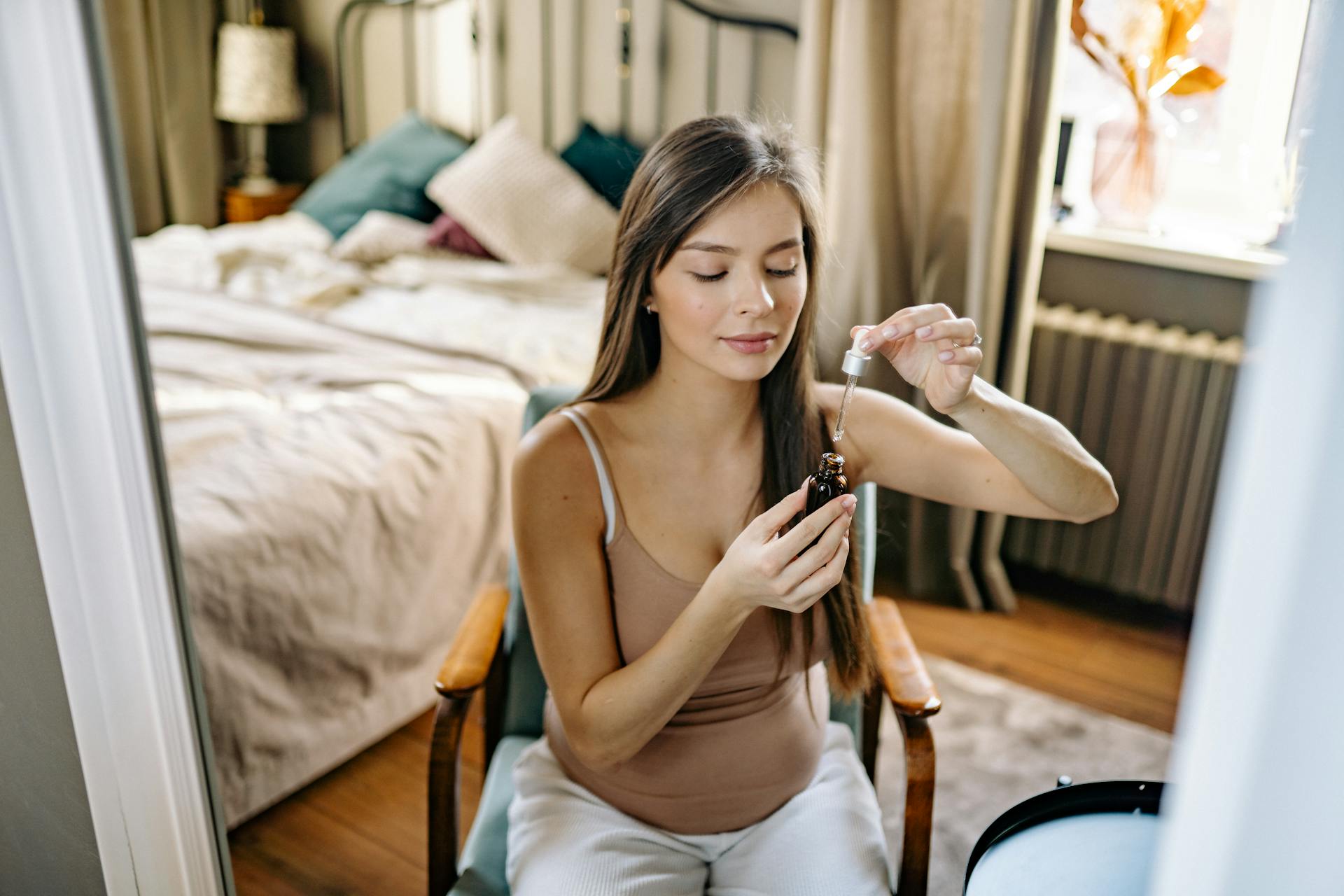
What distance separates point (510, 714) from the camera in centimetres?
143

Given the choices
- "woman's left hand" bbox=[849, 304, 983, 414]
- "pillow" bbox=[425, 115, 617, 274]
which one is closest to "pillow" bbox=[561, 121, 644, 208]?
"pillow" bbox=[425, 115, 617, 274]

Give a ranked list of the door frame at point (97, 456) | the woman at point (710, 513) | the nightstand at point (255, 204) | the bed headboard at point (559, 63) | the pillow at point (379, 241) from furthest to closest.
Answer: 1. the nightstand at point (255, 204)
2. the pillow at point (379, 241)
3. the bed headboard at point (559, 63)
4. the woman at point (710, 513)
5. the door frame at point (97, 456)

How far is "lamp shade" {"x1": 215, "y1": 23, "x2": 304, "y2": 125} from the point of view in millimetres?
3848

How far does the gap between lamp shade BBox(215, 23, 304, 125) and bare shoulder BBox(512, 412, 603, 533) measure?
3.26 meters

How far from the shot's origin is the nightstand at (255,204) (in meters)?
4.00

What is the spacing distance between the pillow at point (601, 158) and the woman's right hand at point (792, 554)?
2373mm

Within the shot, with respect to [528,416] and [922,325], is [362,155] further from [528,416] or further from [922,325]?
[922,325]

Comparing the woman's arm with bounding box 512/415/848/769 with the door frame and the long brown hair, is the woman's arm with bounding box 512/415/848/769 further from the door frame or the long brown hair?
the door frame

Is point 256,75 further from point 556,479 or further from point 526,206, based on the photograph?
point 556,479

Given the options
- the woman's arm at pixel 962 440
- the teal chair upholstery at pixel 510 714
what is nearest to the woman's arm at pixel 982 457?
the woman's arm at pixel 962 440

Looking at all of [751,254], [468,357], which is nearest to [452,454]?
[468,357]

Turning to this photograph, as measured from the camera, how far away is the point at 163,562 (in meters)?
0.79

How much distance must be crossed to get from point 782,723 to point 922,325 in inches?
18.5

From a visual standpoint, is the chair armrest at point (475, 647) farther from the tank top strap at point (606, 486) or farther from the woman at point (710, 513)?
the tank top strap at point (606, 486)
